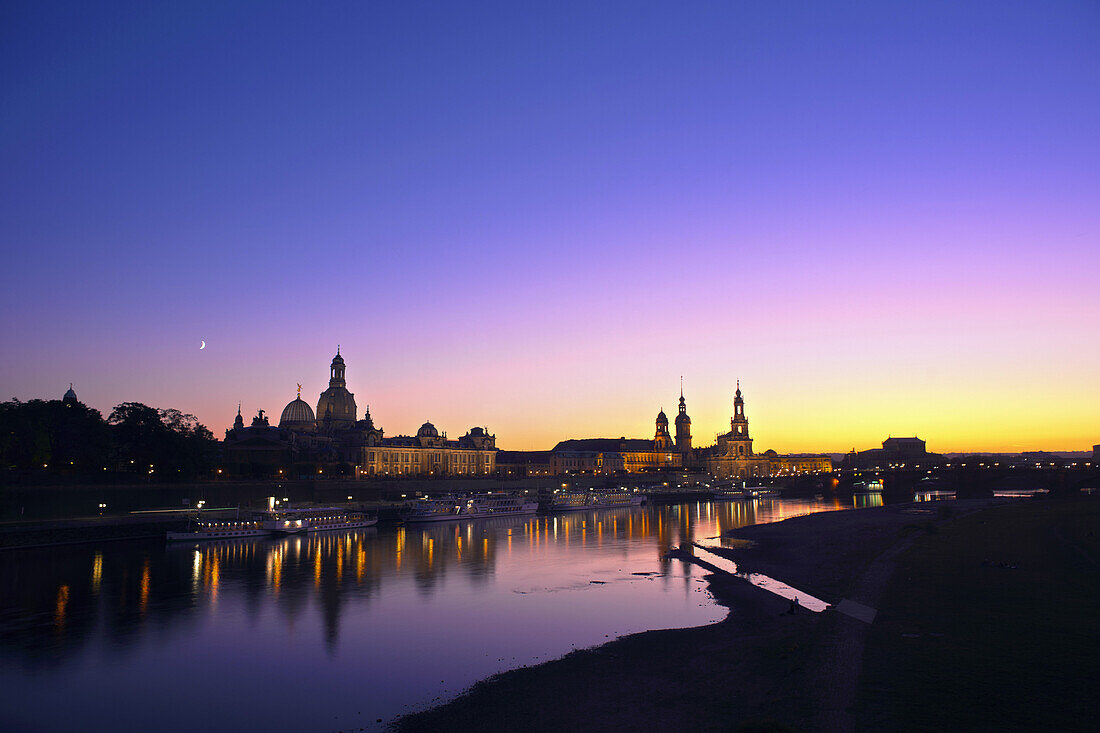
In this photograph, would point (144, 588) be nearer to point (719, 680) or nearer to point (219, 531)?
point (219, 531)

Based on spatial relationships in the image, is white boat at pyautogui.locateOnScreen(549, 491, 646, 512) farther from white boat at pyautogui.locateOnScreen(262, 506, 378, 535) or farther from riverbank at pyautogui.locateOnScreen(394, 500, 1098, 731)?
riverbank at pyautogui.locateOnScreen(394, 500, 1098, 731)

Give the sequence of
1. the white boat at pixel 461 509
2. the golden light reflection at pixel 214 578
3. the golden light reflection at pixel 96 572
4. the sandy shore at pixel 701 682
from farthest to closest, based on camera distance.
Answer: the white boat at pixel 461 509, the golden light reflection at pixel 96 572, the golden light reflection at pixel 214 578, the sandy shore at pixel 701 682

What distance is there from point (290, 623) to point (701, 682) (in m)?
23.5

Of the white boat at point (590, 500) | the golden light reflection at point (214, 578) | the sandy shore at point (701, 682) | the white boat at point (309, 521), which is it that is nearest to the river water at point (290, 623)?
the golden light reflection at point (214, 578)

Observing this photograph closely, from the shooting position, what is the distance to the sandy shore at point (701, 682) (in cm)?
2311

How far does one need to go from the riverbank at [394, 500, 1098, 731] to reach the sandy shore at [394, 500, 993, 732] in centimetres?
4

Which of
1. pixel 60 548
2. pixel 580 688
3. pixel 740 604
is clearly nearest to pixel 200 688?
pixel 580 688

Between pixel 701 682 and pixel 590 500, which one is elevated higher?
pixel 590 500

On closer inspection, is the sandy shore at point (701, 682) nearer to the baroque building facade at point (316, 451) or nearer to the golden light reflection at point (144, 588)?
the golden light reflection at point (144, 588)

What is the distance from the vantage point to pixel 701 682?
89.4 ft

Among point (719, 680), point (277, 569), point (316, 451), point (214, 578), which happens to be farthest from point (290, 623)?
point (316, 451)

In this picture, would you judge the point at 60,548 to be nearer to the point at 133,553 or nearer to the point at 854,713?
the point at 133,553

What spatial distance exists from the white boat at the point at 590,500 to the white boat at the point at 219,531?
2242 inches

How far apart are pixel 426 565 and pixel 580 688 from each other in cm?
3676
